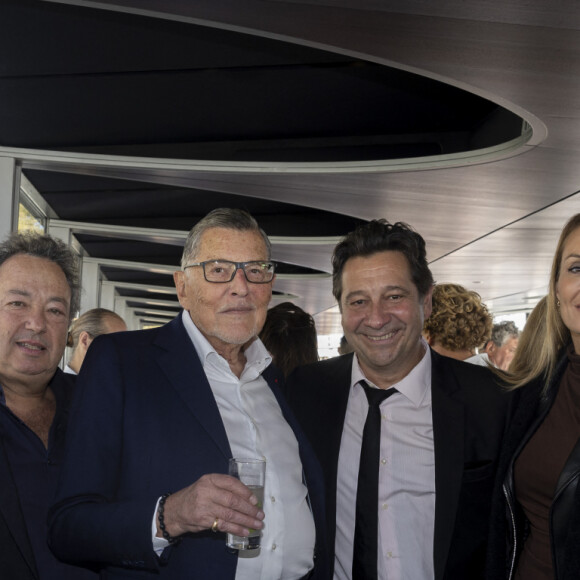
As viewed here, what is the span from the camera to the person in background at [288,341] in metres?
4.13

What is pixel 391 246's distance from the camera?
2.66 metres

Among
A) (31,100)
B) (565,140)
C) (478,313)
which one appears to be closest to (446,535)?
(478,313)

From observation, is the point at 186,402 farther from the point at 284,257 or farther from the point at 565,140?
the point at 284,257

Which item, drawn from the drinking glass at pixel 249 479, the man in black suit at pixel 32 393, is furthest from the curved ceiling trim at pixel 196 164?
the drinking glass at pixel 249 479

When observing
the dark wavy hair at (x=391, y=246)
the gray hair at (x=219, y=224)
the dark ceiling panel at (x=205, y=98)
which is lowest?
the gray hair at (x=219, y=224)

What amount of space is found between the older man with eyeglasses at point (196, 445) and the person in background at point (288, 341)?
67.8 inches

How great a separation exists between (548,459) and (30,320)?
165 centimetres

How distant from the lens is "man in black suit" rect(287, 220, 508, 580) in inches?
91.8

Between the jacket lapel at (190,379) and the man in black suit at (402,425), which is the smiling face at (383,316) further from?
the jacket lapel at (190,379)

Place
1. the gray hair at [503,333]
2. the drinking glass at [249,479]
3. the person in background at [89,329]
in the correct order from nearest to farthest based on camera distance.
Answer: the drinking glass at [249,479] < the person in background at [89,329] < the gray hair at [503,333]

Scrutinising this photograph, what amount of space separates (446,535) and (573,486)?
1.47 ft

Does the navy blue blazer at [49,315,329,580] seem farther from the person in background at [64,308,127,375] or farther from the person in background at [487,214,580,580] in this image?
the person in background at [64,308,127,375]

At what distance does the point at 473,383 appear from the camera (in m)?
2.60

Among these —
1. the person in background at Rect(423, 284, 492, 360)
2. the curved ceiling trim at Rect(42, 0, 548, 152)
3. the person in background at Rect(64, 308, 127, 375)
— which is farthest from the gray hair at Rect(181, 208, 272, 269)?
the person in background at Rect(64, 308, 127, 375)
